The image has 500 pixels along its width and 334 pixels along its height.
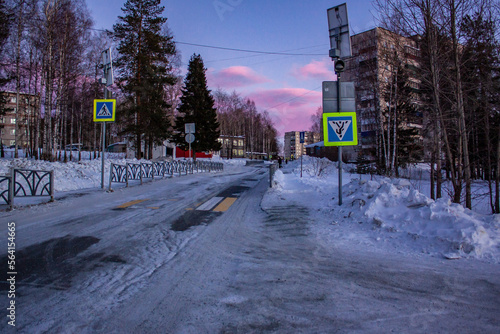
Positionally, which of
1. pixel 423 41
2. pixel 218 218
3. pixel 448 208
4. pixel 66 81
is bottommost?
pixel 218 218

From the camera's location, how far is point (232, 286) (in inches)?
106

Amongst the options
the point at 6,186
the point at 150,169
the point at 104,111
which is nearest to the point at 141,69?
the point at 150,169

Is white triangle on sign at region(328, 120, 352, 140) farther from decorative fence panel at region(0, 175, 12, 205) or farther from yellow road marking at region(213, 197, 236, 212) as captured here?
decorative fence panel at region(0, 175, 12, 205)

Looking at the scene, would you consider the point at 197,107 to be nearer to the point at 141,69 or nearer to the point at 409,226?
the point at 141,69

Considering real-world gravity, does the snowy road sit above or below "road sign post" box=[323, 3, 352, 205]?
below

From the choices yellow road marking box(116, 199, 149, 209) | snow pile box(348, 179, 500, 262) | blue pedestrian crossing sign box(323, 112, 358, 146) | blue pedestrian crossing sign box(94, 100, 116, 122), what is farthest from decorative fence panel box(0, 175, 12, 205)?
snow pile box(348, 179, 500, 262)

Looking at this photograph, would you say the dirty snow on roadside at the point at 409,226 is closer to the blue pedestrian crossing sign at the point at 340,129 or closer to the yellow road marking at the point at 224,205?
the blue pedestrian crossing sign at the point at 340,129

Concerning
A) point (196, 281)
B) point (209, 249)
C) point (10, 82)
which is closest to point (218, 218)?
point (209, 249)

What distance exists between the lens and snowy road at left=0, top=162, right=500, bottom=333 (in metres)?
2.07

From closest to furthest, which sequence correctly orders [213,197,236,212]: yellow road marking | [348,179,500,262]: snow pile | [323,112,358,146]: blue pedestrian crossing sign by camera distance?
[348,179,500,262]: snow pile
[323,112,358,146]: blue pedestrian crossing sign
[213,197,236,212]: yellow road marking

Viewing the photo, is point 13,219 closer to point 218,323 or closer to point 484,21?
point 218,323

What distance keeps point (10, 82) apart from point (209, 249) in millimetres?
26220

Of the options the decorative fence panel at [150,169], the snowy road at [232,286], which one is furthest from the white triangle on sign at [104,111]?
the snowy road at [232,286]

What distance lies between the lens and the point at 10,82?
21188mm
